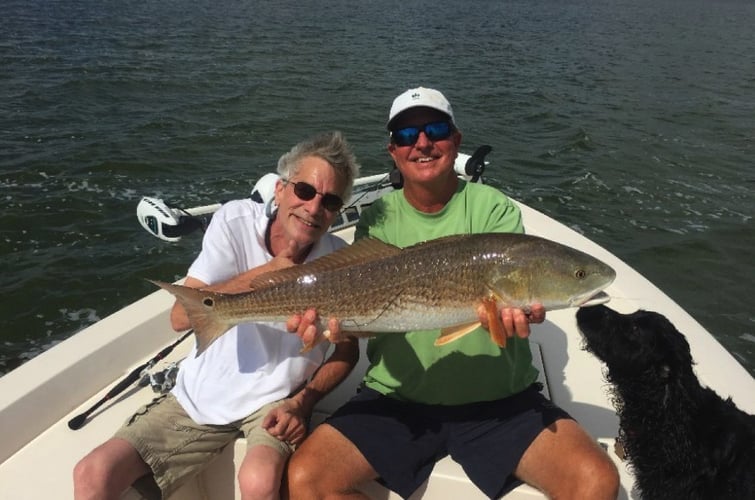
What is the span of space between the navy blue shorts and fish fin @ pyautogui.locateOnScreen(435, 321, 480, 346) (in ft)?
2.10

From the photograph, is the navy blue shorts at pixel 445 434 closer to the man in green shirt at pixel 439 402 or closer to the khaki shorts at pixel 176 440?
the man in green shirt at pixel 439 402

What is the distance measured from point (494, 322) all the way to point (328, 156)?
132 cm

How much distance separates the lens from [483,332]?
11.3ft

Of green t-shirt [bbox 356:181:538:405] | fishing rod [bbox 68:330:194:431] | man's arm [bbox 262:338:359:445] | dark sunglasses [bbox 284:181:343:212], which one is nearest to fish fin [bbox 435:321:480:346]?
green t-shirt [bbox 356:181:538:405]

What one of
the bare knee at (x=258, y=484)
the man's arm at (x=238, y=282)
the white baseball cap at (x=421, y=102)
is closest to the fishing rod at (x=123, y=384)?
the man's arm at (x=238, y=282)

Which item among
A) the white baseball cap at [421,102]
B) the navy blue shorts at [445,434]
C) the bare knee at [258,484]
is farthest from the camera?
the white baseball cap at [421,102]

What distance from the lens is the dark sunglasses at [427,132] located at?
3586 millimetres

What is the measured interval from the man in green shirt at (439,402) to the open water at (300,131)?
602cm

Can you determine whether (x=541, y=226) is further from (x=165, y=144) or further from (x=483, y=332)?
(x=165, y=144)

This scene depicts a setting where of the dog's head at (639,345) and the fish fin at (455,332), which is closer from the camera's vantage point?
the fish fin at (455,332)

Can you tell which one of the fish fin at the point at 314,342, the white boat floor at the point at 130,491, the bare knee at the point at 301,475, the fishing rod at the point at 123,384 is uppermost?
the fish fin at the point at 314,342

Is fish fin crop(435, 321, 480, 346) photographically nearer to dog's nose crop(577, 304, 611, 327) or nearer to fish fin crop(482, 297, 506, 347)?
fish fin crop(482, 297, 506, 347)

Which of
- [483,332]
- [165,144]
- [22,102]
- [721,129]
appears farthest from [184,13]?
[483,332]

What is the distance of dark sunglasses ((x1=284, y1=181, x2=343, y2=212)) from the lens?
3.23m
